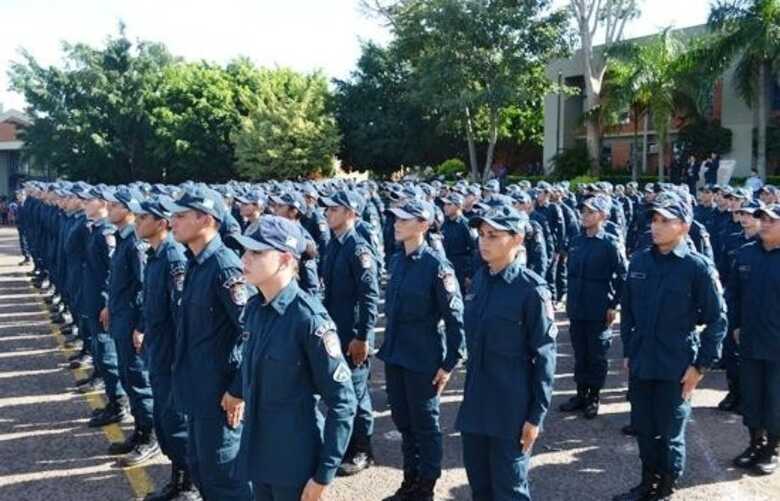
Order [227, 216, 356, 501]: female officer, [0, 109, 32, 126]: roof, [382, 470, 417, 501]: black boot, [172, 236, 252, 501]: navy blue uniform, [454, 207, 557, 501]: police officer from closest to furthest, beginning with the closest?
[227, 216, 356, 501]: female officer
[454, 207, 557, 501]: police officer
[172, 236, 252, 501]: navy blue uniform
[382, 470, 417, 501]: black boot
[0, 109, 32, 126]: roof

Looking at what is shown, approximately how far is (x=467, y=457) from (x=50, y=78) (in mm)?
40866

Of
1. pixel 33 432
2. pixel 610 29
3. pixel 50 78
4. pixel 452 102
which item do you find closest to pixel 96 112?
pixel 50 78

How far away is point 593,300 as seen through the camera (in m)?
7.32

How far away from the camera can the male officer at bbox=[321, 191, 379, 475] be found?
5.83 meters

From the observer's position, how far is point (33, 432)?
7.09 m

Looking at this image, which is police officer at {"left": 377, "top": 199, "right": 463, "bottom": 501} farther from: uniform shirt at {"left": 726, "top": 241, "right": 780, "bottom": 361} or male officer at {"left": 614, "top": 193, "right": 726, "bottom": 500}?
uniform shirt at {"left": 726, "top": 241, "right": 780, "bottom": 361}

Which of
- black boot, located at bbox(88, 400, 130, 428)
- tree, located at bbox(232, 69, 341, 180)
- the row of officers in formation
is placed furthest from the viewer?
tree, located at bbox(232, 69, 341, 180)

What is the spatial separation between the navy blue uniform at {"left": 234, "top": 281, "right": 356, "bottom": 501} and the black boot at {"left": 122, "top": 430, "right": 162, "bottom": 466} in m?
3.02

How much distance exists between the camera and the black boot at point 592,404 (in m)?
7.31

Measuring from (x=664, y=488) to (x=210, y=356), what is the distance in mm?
3226

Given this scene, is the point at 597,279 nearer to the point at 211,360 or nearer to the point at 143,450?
the point at 211,360

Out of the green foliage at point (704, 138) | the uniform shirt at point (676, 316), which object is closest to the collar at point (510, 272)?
the uniform shirt at point (676, 316)

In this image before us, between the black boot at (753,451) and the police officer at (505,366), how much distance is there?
9.07ft

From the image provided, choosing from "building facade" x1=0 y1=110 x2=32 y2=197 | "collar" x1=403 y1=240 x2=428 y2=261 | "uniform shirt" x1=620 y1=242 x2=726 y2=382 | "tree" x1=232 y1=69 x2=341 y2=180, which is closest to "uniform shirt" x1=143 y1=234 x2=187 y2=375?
"collar" x1=403 y1=240 x2=428 y2=261
